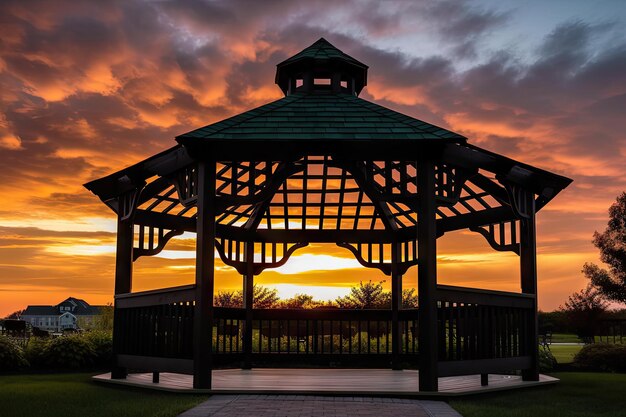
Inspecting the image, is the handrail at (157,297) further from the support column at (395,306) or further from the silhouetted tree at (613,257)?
the silhouetted tree at (613,257)

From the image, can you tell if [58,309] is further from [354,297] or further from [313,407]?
[313,407]

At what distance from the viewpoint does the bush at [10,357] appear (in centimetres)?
1598

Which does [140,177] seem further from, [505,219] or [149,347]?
[505,219]

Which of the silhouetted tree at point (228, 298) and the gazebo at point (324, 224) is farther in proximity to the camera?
the silhouetted tree at point (228, 298)

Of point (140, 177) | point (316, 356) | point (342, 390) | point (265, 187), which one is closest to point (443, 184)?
point (265, 187)

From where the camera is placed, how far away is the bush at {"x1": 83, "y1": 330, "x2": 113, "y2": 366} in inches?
677

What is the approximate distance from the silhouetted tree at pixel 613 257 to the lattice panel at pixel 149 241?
100ft

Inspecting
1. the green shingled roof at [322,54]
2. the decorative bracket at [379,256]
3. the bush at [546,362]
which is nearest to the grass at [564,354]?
the bush at [546,362]

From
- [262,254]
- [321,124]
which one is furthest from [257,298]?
[321,124]

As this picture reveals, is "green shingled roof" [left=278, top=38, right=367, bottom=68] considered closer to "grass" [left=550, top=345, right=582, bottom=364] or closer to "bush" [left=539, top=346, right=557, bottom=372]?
"bush" [left=539, top=346, right=557, bottom=372]

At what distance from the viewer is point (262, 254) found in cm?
1842

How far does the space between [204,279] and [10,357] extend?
699 cm

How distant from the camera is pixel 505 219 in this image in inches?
583

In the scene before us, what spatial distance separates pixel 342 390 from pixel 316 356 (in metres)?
6.80
